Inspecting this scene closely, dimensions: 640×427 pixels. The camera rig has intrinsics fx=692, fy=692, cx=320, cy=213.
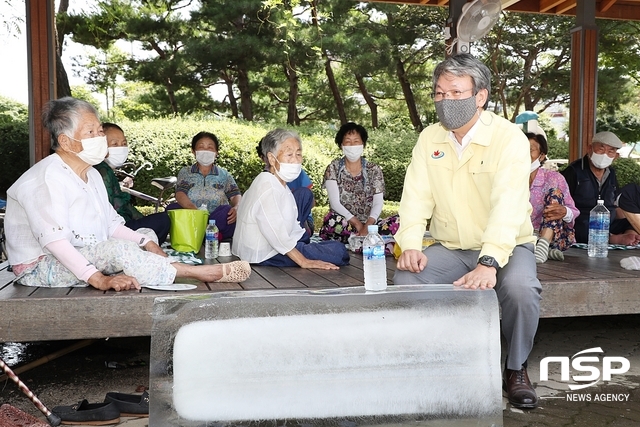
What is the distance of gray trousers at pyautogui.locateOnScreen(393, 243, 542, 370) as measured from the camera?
2.81 m

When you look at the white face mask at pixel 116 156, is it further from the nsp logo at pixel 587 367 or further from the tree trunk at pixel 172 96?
the tree trunk at pixel 172 96

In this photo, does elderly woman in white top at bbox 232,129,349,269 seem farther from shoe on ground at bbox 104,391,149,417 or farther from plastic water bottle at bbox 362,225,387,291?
shoe on ground at bbox 104,391,149,417

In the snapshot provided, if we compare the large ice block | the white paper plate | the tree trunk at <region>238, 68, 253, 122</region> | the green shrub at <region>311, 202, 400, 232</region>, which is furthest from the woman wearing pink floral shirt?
the tree trunk at <region>238, 68, 253, 122</region>

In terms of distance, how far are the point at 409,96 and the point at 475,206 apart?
14.7 m

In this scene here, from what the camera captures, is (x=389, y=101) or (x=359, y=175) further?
(x=389, y=101)

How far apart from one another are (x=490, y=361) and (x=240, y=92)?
15.2m

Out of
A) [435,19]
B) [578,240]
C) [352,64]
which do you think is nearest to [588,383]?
[578,240]

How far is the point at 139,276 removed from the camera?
326 centimetres

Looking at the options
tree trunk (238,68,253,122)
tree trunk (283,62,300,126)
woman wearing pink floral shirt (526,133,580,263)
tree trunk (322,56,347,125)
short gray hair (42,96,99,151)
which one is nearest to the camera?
short gray hair (42,96,99,151)

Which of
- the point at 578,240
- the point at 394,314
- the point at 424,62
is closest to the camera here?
the point at 394,314

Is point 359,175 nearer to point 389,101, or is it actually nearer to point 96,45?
point 96,45

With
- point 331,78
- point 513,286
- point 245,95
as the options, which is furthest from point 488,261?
point 245,95

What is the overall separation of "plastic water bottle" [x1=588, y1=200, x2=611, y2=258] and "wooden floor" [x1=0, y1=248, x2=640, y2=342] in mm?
145

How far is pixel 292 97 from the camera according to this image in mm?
17281
